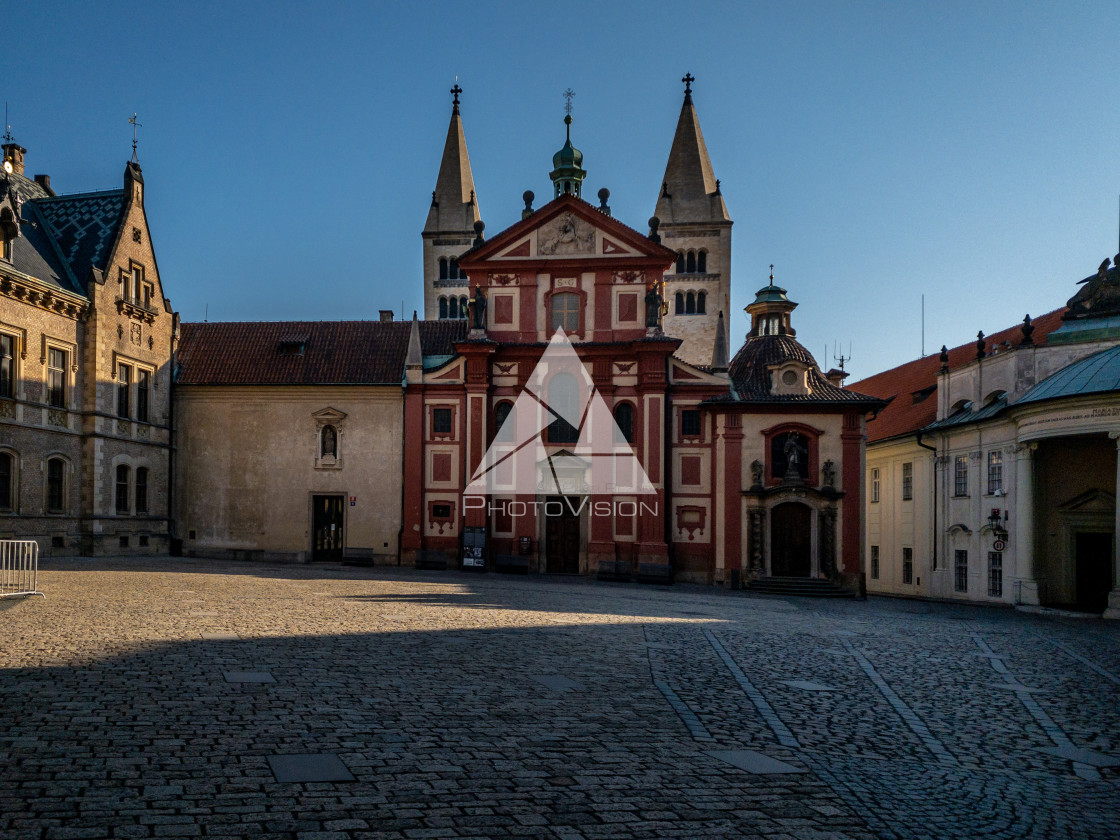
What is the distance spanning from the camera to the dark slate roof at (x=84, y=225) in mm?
33844

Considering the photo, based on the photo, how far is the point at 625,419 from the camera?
3728cm

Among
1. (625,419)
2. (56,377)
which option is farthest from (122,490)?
(625,419)

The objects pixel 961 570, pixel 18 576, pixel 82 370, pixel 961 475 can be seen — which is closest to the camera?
pixel 18 576

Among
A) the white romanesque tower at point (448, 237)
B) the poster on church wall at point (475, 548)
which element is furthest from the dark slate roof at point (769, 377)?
the white romanesque tower at point (448, 237)

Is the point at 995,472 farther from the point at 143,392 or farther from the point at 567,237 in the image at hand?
the point at 143,392

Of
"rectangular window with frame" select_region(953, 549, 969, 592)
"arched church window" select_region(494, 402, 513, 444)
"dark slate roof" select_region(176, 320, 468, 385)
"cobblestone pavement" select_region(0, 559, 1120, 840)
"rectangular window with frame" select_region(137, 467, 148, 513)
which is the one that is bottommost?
"rectangular window with frame" select_region(953, 549, 969, 592)

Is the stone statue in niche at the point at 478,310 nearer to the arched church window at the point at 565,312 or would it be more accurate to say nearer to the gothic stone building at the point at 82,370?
the arched church window at the point at 565,312

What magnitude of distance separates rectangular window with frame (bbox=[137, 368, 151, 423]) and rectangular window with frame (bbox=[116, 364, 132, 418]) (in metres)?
0.67

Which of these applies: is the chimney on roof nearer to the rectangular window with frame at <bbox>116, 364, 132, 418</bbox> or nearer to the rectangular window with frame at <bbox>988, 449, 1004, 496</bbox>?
the rectangular window with frame at <bbox>116, 364, 132, 418</bbox>

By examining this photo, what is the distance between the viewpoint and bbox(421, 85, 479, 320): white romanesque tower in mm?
65750

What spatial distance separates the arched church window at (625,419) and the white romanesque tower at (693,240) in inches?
1049

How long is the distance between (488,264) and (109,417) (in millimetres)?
15360

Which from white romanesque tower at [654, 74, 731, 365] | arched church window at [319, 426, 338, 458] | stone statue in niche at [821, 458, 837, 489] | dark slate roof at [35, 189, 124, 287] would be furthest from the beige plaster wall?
white romanesque tower at [654, 74, 731, 365]

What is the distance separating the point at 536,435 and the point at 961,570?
57.6ft
